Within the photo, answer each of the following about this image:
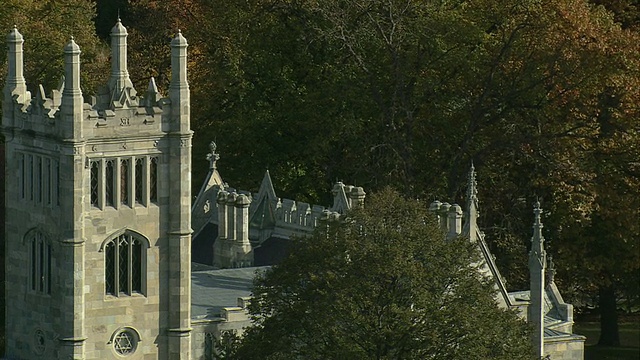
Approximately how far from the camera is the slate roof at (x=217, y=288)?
246 ft

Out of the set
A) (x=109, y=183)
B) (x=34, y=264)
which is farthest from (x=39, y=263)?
(x=109, y=183)

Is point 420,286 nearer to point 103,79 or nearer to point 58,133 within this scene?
point 58,133

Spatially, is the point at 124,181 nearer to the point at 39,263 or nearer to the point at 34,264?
the point at 39,263

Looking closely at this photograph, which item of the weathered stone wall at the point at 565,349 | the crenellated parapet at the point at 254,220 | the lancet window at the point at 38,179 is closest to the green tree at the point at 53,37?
the crenellated parapet at the point at 254,220

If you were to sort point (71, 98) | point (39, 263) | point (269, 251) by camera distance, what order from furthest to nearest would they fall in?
point (269, 251)
point (39, 263)
point (71, 98)

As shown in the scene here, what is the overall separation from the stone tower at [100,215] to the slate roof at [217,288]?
9.96ft

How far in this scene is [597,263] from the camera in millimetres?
91312

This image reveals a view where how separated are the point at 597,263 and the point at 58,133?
28.8 metres

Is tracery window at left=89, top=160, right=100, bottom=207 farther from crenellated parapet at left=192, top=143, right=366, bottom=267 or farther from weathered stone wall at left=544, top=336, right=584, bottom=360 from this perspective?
weathered stone wall at left=544, top=336, right=584, bottom=360

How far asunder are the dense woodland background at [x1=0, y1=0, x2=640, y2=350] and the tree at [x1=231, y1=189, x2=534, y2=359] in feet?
76.9

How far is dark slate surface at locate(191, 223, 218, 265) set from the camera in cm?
8668

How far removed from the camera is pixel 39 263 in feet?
233

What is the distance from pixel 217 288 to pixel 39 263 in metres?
8.27

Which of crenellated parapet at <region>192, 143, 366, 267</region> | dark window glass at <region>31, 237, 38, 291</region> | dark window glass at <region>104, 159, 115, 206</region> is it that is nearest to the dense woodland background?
crenellated parapet at <region>192, 143, 366, 267</region>
